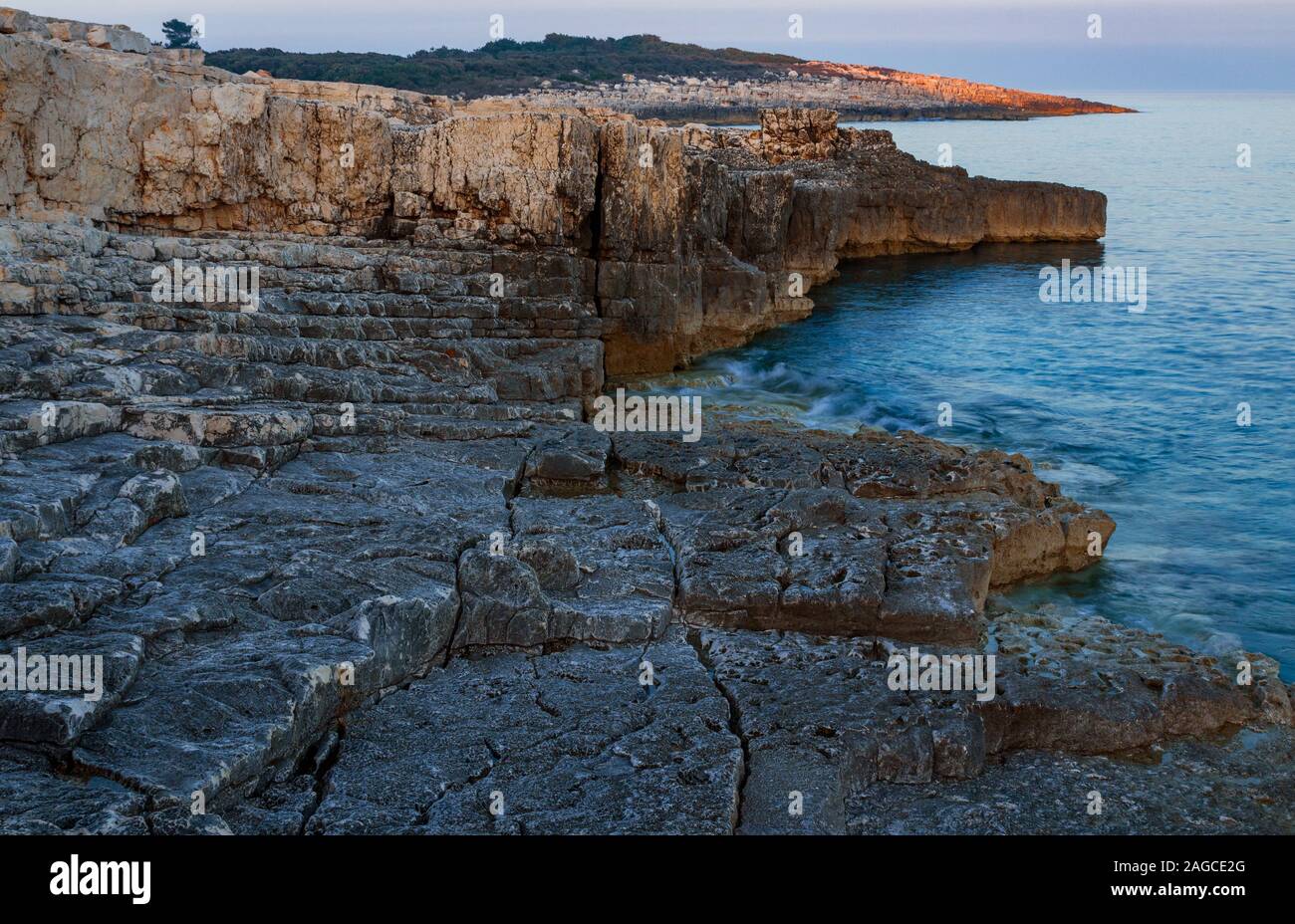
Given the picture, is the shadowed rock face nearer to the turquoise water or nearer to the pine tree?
the turquoise water

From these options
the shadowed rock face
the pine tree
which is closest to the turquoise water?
the shadowed rock face

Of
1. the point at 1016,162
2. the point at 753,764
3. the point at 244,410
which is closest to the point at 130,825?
the point at 753,764

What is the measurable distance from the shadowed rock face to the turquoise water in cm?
185

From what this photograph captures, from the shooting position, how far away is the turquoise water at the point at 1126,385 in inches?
513

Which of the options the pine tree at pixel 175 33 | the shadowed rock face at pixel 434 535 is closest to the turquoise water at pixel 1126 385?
the shadowed rock face at pixel 434 535

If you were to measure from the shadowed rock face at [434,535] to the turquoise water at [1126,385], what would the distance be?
1.85 m

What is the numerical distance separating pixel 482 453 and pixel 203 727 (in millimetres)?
5922

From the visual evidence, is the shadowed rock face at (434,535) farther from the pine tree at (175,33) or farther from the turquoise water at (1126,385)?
A: the pine tree at (175,33)

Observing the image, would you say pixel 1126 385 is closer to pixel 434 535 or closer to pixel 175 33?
pixel 434 535

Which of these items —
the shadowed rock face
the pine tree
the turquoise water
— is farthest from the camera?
the pine tree

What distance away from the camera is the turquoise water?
513 inches

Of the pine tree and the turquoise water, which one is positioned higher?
the pine tree

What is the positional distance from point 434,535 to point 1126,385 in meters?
17.7

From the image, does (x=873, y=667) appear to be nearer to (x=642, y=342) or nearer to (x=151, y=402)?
(x=151, y=402)
